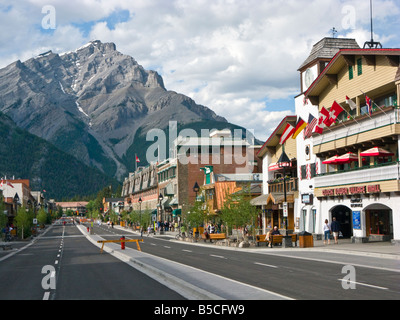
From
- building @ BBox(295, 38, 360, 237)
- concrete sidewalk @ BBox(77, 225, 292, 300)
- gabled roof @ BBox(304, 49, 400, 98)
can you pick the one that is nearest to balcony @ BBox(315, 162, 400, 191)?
building @ BBox(295, 38, 360, 237)

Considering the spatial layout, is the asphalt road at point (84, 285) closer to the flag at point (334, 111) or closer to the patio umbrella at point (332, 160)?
the patio umbrella at point (332, 160)

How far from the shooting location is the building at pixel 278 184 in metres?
48.0

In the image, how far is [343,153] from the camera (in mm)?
40188

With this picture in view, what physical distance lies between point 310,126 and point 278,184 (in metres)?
9.72

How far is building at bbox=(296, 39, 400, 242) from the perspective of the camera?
33.0m

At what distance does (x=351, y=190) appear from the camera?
36500 millimetres

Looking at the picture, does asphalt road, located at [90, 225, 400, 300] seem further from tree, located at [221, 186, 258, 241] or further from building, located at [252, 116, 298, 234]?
building, located at [252, 116, 298, 234]

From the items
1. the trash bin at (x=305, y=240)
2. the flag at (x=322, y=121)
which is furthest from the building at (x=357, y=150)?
the trash bin at (x=305, y=240)

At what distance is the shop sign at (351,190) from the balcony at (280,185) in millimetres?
7294

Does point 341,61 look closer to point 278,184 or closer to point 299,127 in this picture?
point 299,127
